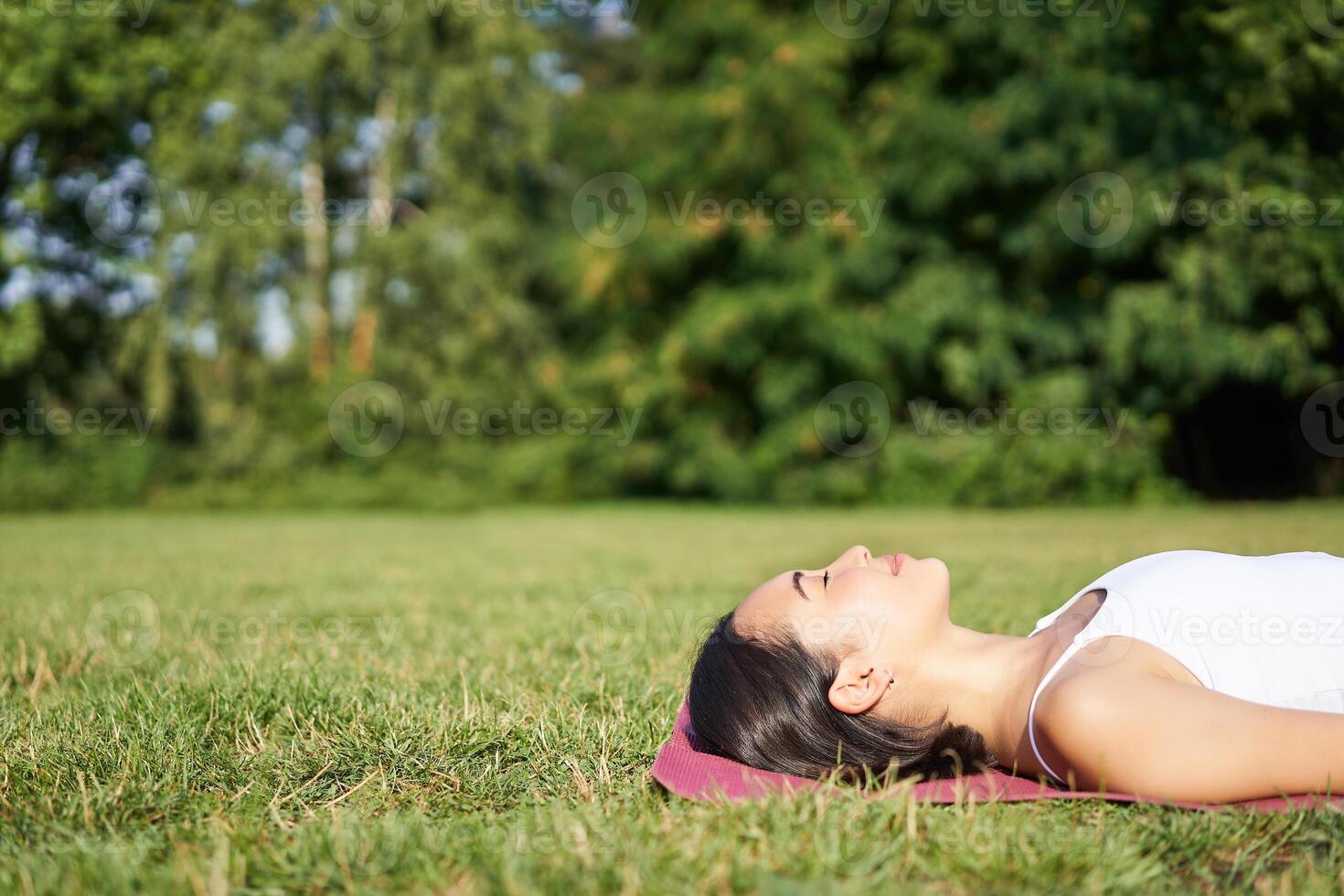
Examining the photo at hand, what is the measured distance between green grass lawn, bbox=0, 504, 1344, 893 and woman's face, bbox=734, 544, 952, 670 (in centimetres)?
35

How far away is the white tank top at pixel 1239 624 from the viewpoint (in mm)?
1856

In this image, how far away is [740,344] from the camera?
1541 cm
